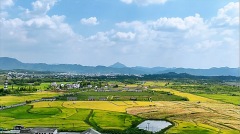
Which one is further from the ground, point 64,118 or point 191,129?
point 191,129

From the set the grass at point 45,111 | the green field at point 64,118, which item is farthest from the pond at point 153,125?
the grass at point 45,111

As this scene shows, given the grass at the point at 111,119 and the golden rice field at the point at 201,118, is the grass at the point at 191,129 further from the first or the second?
the grass at the point at 111,119

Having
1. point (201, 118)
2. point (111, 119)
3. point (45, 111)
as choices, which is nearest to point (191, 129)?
point (201, 118)

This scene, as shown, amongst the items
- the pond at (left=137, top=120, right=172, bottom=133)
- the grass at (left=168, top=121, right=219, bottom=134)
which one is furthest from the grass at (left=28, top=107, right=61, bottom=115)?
the grass at (left=168, top=121, right=219, bottom=134)

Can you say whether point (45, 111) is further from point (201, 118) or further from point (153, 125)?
point (201, 118)

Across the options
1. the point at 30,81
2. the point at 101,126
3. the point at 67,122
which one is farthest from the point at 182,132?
the point at 30,81

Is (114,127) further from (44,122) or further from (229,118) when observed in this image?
(229,118)

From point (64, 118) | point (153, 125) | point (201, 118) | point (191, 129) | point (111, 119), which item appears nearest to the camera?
point (191, 129)

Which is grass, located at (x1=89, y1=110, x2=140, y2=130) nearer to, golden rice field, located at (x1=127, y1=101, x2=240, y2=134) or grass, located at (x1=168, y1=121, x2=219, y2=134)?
golden rice field, located at (x1=127, y1=101, x2=240, y2=134)
